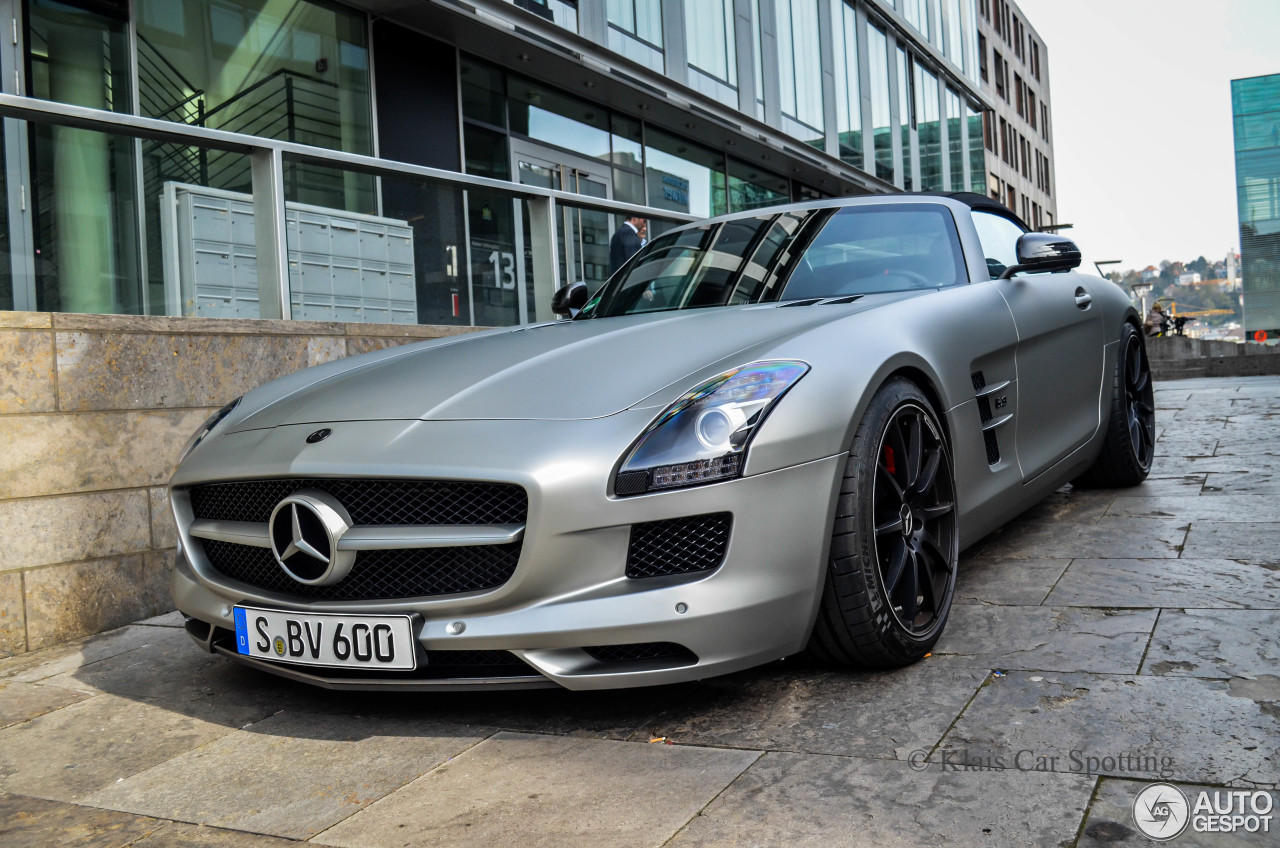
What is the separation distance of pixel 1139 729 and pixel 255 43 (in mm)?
9142

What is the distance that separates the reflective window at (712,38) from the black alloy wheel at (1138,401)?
11047 millimetres

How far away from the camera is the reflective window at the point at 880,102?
22.4 metres

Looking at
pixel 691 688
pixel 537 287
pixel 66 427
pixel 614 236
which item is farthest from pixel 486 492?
pixel 614 236

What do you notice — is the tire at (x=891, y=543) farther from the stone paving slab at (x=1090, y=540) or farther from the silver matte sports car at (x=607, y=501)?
the stone paving slab at (x=1090, y=540)

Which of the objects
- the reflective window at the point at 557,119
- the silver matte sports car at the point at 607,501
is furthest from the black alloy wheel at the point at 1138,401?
the reflective window at the point at 557,119

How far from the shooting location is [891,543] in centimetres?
270

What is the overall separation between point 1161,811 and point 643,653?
3.38 ft

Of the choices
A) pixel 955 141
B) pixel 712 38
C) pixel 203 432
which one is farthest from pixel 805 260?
pixel 955 141

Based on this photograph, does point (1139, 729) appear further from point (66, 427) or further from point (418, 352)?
point (66, 427)

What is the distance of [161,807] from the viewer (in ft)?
7.20

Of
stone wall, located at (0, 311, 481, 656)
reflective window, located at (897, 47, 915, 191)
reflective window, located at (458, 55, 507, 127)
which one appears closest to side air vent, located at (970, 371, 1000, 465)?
stone wall, located at (0, 311, 481, 656)

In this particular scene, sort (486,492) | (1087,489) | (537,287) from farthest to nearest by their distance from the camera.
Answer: (537,287) → (1087,489) → (486,492)

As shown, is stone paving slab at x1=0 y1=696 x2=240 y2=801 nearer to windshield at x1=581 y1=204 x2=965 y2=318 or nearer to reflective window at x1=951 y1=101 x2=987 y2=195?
windshield at x1=581 y1=204 x2=965 y2=318

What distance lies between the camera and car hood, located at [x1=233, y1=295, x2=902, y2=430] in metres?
2.55
